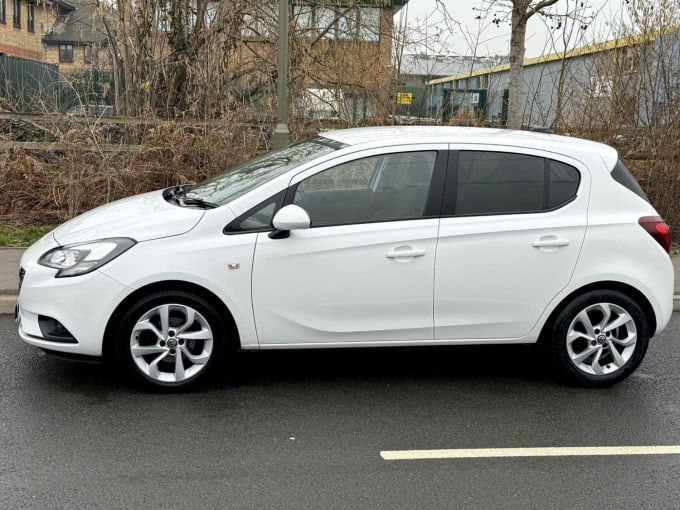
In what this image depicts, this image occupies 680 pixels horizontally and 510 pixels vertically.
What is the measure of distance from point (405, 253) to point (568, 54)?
28.4 ft

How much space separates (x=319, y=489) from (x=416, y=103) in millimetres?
9388

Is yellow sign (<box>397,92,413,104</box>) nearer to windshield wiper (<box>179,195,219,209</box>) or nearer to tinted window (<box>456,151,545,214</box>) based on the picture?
tinted window (<box>456,151,545,214</box>)

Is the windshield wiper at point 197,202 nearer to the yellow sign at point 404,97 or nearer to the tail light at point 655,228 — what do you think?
the tail light at point 655,228

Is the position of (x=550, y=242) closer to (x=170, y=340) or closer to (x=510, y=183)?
(x=510, y=183)

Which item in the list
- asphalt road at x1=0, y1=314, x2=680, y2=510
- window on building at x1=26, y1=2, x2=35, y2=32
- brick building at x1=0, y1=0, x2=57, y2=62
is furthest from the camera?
window on building at x1=26, y1=2, x2=35, y2=32

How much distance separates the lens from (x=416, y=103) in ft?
40.8

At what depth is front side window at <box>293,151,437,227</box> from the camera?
5102 mm

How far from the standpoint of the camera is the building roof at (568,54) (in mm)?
11484

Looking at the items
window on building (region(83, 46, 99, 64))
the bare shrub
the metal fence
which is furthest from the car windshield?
window on building (region(83, 46, 99, 64))

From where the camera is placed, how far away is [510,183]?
17.4ft

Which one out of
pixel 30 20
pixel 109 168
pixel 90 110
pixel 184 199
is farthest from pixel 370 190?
pixel 30 20

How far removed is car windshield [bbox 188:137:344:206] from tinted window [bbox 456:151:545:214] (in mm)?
885

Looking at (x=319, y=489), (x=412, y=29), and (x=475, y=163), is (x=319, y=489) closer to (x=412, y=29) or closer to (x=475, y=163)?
(x=475, y=163)

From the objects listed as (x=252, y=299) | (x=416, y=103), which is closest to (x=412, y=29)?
(x=416, y=103)
